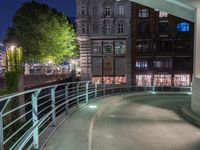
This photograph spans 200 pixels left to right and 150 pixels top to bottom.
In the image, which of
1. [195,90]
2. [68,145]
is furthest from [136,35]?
[68,145]

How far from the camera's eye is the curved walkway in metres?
8.04

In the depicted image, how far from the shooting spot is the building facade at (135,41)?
47.7m

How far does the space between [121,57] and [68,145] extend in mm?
41898

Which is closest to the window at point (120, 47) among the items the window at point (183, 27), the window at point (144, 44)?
the window at point (144, 44)

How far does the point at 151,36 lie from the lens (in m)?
48.2

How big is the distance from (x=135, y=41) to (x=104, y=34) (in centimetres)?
526

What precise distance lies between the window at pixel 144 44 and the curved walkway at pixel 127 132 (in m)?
34.4

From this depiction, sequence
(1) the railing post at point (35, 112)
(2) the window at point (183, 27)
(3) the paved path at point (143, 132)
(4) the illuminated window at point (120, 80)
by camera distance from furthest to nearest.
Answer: (4) the illuminated window at point (120, 80)
(2) the window at point (183, 27)
(3) the paved path at point (143, 132)
(1) the railing post at point (35, 112)

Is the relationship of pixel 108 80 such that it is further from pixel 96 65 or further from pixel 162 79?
pixel 162 79

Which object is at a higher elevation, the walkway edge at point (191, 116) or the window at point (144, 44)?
the window at point (144, 44)

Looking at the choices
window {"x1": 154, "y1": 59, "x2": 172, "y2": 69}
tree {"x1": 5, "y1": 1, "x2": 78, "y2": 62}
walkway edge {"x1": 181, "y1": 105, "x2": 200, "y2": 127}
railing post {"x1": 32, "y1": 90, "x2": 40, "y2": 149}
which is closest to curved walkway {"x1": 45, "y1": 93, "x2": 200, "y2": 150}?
walkway edge {"x1": 181, "y1": 105, "x2": 200, "y2": 127}

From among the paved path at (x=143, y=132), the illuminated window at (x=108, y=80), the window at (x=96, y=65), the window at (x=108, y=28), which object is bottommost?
the paved path at (x=143, y=132)

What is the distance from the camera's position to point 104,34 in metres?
47.7

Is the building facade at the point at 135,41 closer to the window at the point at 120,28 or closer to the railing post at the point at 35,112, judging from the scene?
the window at the point at 120,28
